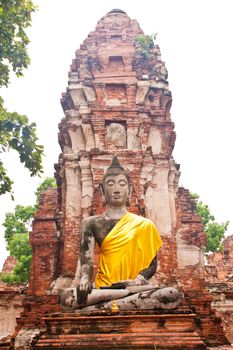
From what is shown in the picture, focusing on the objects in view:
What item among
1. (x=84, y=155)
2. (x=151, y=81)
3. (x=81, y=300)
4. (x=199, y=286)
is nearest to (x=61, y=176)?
(x=84, y=155)

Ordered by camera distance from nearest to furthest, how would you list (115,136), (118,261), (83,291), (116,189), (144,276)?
(83,291) < (144,276) < (118,261) < (116,189) < (115,136)

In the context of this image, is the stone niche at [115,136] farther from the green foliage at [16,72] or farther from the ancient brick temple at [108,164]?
the green foliage at [16,72]

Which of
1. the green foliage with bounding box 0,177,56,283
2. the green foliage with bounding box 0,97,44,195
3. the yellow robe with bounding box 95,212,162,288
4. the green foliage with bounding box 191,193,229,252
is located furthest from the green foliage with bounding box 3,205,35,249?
the yellow robe with bounding box 95,212,162,288

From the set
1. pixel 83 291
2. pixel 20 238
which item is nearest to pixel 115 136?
pixel 83 291

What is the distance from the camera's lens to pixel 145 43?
1093 cm

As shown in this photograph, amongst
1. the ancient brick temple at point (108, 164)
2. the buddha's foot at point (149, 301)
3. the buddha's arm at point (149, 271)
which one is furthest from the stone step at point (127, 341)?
the ancient brick temple at point (108, 164)

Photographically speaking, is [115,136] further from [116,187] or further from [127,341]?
[127,341]

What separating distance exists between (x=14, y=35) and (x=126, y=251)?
512 cm

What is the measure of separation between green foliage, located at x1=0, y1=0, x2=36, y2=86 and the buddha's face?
12.0 feet

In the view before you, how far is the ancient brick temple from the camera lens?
8179 mm

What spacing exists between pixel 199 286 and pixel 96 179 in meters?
3.13

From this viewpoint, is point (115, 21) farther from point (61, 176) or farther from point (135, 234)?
point (135, 234)

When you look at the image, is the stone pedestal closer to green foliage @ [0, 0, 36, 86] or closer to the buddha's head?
the buddha's head

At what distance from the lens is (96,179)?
8.90 meters
